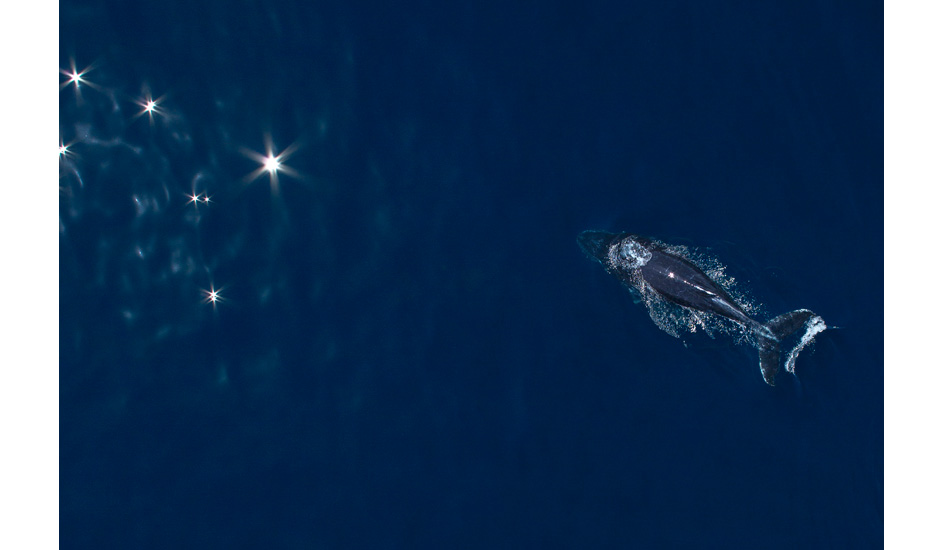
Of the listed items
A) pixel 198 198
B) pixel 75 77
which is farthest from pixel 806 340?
pixel 75 77

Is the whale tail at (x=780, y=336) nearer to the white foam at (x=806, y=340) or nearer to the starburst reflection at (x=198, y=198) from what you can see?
the white foam at (x=806, y=340)

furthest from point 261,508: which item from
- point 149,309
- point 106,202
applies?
point 106,202

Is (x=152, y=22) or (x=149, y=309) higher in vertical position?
(x=152, y=22)

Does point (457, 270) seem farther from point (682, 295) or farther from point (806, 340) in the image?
point (806, 340)

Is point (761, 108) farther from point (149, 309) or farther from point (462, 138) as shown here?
point (149, 309)

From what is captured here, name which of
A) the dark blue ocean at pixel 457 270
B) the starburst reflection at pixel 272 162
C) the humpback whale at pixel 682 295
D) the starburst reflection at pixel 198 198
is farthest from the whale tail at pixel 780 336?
the starburst reflection at pixel 198 198

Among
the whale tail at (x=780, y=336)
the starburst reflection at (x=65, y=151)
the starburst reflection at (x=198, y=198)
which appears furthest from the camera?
the starburst reflection at (x=198, y=198)
